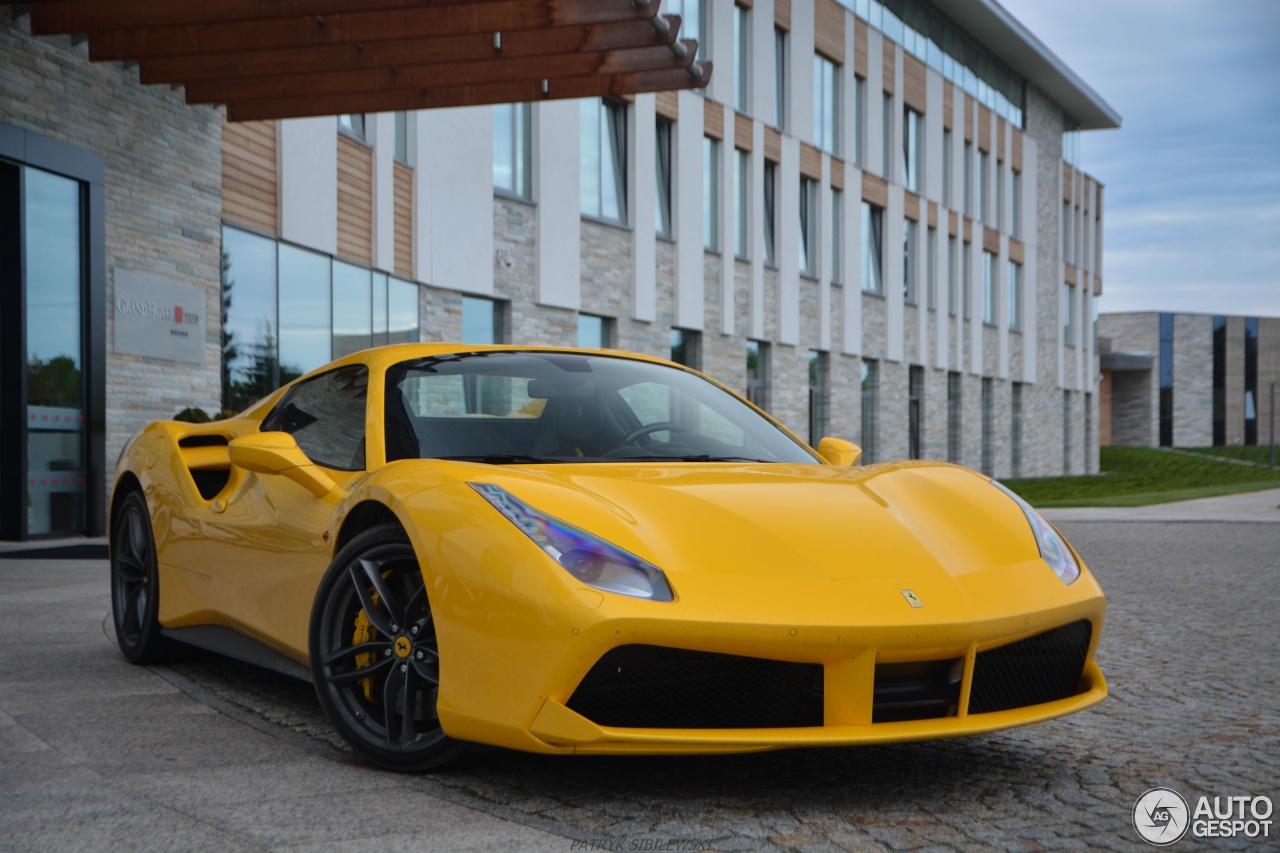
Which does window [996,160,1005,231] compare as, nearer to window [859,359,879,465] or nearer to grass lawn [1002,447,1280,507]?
grass lawn [1002,447,1280,507]

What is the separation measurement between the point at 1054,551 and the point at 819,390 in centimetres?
2528

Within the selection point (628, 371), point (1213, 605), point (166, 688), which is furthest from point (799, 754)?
point (1213, 605)

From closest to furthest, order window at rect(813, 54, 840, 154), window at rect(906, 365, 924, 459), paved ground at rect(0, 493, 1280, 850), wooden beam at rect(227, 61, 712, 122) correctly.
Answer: paved ground at rect(0, 493, 1280, 850) < wooden beam at rect(227, 61, 712, 122) < window at rect(813, 54, 840, 154) < window at rect(906, 365, 924, 459)

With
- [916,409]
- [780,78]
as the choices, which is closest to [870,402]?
[916,409]

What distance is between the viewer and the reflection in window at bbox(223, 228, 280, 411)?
14406 mm

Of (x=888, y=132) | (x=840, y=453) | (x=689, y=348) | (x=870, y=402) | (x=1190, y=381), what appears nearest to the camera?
(x=840, y=453)

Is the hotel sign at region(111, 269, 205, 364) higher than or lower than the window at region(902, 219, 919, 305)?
lower

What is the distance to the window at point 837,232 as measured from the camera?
29.5m

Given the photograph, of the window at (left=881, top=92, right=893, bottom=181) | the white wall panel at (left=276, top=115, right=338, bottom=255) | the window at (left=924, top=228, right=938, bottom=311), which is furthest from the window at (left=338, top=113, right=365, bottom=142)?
the window at (left=924, top=228, right=938, bottom=311)

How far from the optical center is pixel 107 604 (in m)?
7.49

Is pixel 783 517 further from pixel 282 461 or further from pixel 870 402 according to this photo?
pixel 870 402

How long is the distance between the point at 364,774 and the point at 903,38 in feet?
103

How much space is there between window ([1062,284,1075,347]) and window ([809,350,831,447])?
19.6 meters

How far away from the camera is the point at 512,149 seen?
19.2 metres
